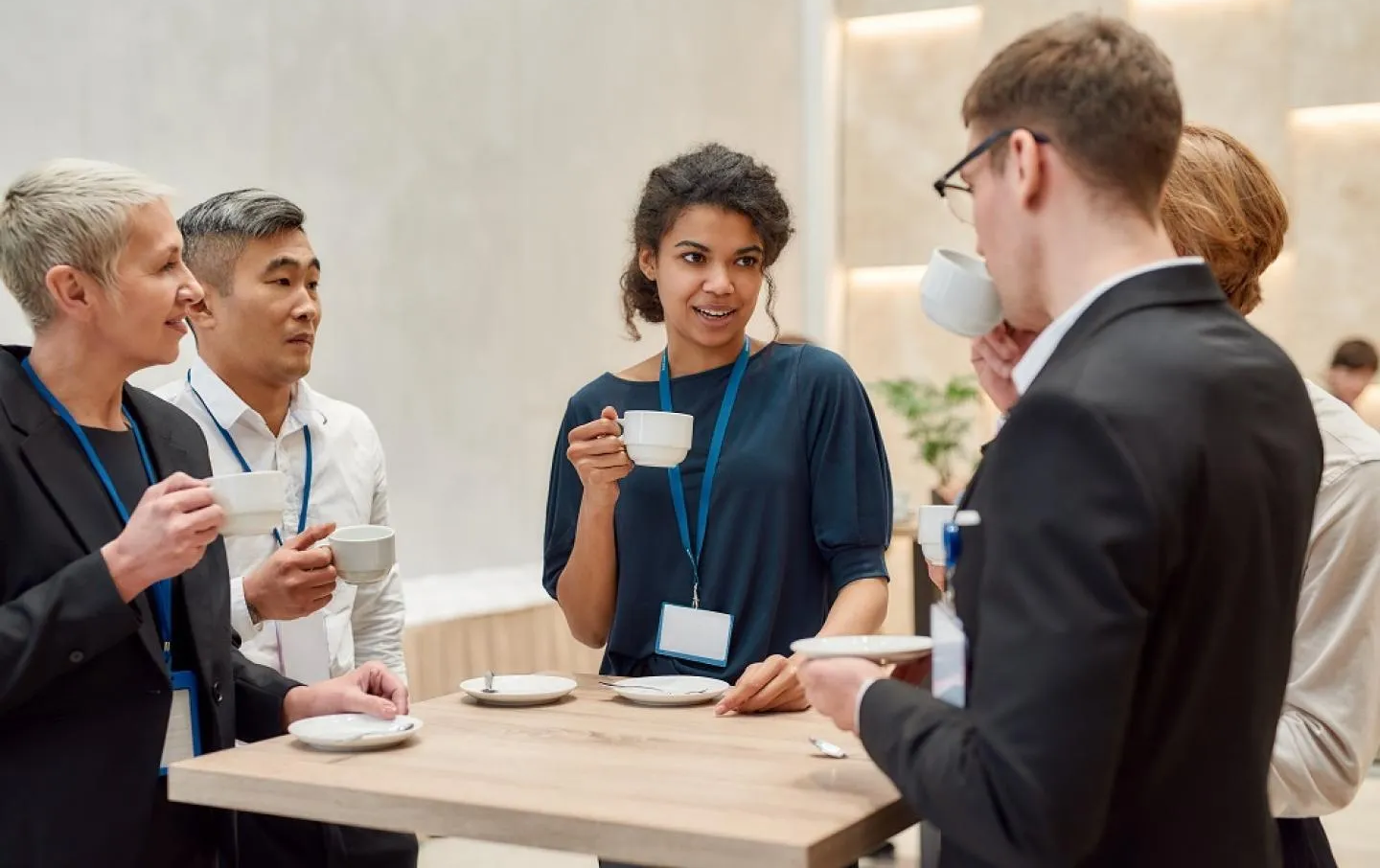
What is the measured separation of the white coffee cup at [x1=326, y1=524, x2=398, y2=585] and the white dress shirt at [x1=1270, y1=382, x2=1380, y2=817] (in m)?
1.22

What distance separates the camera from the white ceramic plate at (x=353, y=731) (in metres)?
1.76

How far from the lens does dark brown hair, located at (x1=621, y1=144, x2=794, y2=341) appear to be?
8.01 ft

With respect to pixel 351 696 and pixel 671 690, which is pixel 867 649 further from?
pixel 351 696

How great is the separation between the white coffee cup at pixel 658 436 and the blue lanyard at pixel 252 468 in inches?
34.0

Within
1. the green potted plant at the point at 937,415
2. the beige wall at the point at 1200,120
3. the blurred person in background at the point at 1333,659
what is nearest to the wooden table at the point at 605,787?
the blurred person in background at the point at 1333,659

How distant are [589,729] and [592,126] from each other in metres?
4.32

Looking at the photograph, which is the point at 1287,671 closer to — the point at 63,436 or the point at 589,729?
the point at 589,729

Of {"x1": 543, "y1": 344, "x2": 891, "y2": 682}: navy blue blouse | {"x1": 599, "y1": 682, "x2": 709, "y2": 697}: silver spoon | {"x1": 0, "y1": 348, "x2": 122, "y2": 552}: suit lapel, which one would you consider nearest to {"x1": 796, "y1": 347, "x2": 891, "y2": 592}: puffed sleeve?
{"x1": 543, "y1": 344, "x2": 891, "y2": 682}: navy blue blouse

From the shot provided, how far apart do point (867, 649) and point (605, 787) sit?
33 centimetres

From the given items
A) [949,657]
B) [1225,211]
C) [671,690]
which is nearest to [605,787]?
[949,657]

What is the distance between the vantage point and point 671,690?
2082mm

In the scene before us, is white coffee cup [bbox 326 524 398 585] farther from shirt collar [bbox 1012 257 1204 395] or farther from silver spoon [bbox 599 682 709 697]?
shirt collar [bbox 1012 257 1204 395]

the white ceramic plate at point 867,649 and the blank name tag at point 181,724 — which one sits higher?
the white ceramic plate at point 867,649

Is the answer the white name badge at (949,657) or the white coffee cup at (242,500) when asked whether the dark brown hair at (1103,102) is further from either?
the white coffee cup at (242,500)
